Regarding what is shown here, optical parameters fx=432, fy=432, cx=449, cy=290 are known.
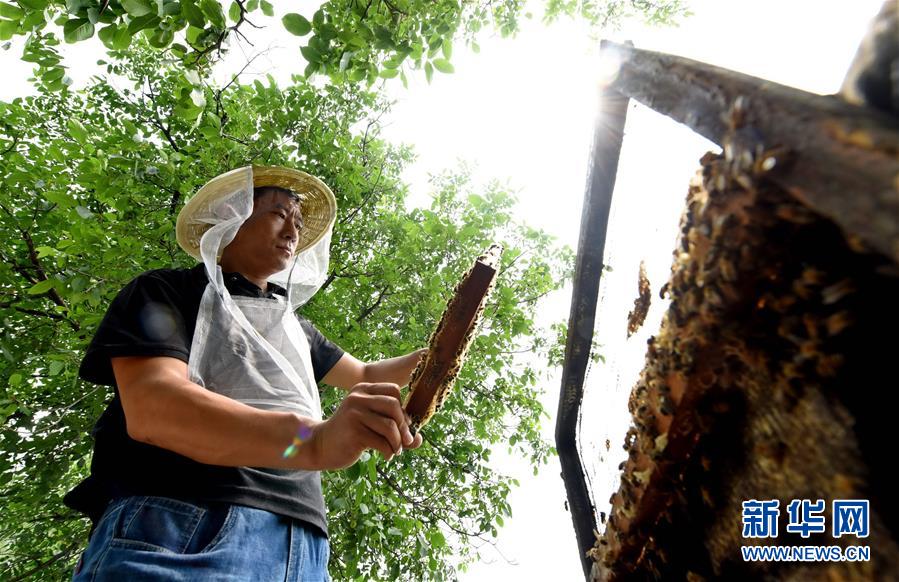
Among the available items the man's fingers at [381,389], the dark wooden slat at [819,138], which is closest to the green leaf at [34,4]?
the man's fingers at [381,389]

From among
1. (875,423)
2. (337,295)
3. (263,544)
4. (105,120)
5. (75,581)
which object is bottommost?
(75,581)

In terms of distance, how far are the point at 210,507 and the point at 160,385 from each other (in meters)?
0.60

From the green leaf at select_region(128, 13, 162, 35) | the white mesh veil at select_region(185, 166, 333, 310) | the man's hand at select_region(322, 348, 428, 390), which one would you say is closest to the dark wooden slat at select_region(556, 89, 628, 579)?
the man's hand at select_region(322, 348, 428, 390)

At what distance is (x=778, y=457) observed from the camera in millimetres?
752

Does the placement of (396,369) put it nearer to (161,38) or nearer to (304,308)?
(161,38)

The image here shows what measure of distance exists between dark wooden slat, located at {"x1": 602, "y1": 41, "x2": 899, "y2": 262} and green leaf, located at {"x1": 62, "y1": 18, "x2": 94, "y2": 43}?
3.30 meters

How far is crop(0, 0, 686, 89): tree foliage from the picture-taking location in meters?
2.61

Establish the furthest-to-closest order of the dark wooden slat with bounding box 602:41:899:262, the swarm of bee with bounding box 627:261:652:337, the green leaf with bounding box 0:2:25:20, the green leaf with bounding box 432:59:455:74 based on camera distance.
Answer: the green leaf with bounding box 432:59:455:74, the green leaf with bounding box 0:2:25:20, the swarm of bee with bounding box 627:261:652:337, the dark wooden slat with bounding box 602:41:899:262

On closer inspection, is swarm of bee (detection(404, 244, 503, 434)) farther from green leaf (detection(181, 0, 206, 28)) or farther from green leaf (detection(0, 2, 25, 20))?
green leaf (detection(0, 2, 25, 20))

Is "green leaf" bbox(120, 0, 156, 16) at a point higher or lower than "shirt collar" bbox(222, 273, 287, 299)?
higher

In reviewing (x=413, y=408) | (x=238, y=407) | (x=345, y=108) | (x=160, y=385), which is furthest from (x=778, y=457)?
(x=345, y=108)

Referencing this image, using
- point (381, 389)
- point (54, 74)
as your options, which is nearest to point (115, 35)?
point (54, 74)

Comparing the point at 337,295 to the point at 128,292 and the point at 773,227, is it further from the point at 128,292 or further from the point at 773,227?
the point at 773,227

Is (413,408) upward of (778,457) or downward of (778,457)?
upward
